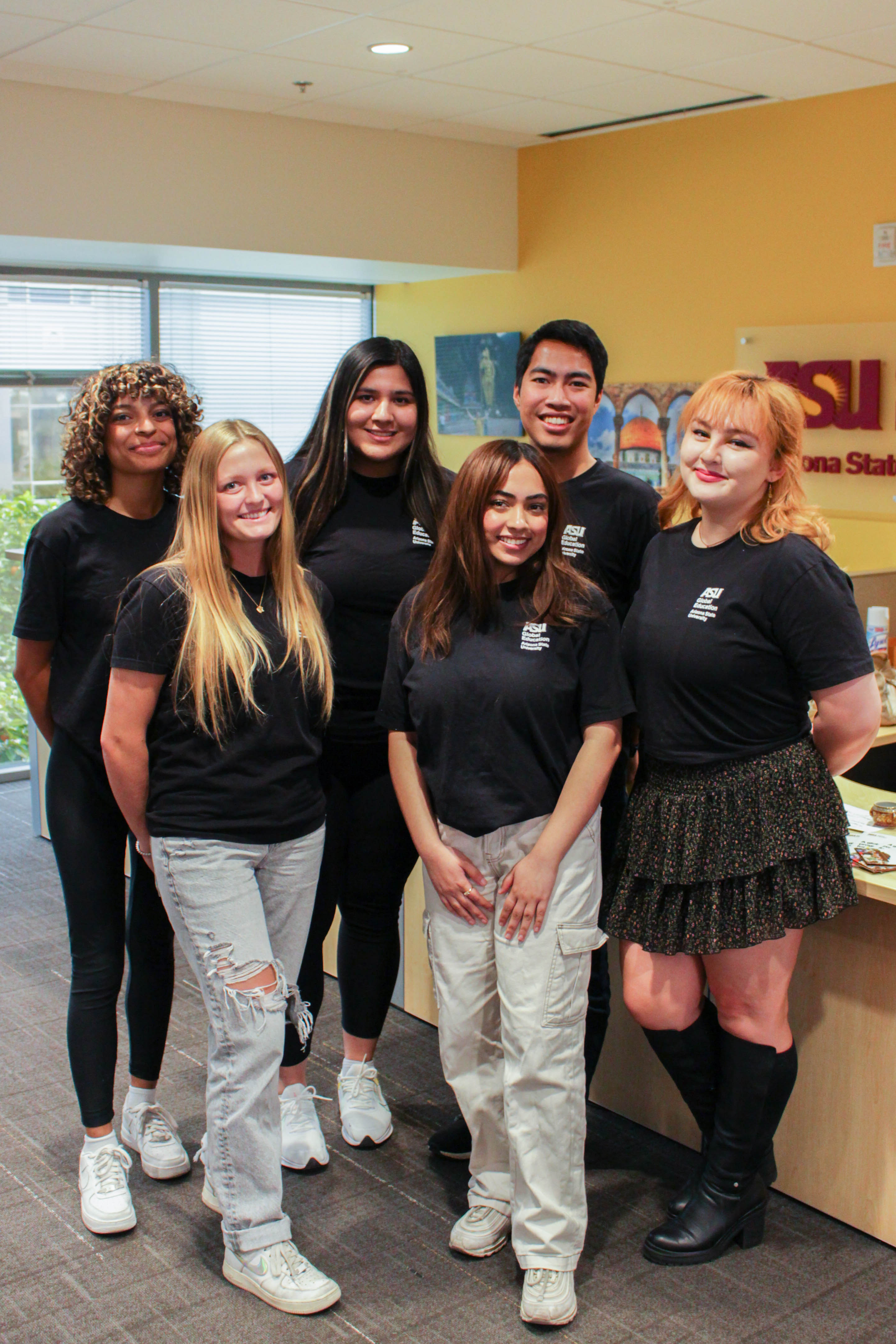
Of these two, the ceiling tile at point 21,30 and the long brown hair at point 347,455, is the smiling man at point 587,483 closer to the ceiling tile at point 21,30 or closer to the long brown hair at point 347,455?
the long brown hair at point 347,455

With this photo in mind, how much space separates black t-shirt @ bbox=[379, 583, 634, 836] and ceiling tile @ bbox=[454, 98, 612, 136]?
160 inches

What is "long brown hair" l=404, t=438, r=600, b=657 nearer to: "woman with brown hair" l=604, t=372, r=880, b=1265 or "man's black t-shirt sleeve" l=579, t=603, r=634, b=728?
"man's black t-shirt sleeve" l=579, t=603, r=634, b=728

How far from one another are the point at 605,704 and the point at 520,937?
0.41 meters

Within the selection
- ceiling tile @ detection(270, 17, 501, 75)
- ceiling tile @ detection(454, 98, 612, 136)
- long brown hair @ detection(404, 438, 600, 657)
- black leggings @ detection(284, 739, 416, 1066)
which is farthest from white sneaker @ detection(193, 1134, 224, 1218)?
ceiling tile @ detection(454, 98, 612, 136)

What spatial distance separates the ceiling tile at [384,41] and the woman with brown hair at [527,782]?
2859 millimetres

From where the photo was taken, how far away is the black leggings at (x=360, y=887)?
252cm

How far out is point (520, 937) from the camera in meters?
2.10

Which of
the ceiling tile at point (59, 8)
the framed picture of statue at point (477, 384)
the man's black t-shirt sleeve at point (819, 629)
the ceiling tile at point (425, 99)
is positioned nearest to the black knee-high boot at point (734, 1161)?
the man's black t-shirt sleeve at point (819, 629)

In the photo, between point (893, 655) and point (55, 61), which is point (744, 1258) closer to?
point (893, 655)

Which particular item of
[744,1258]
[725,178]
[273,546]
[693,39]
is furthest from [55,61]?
[744,1258]

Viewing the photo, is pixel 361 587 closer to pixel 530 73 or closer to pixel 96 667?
pixel 96 667

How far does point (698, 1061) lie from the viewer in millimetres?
2260

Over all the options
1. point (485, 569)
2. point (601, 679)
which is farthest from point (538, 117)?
point (601, 679)

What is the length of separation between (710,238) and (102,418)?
416cm
